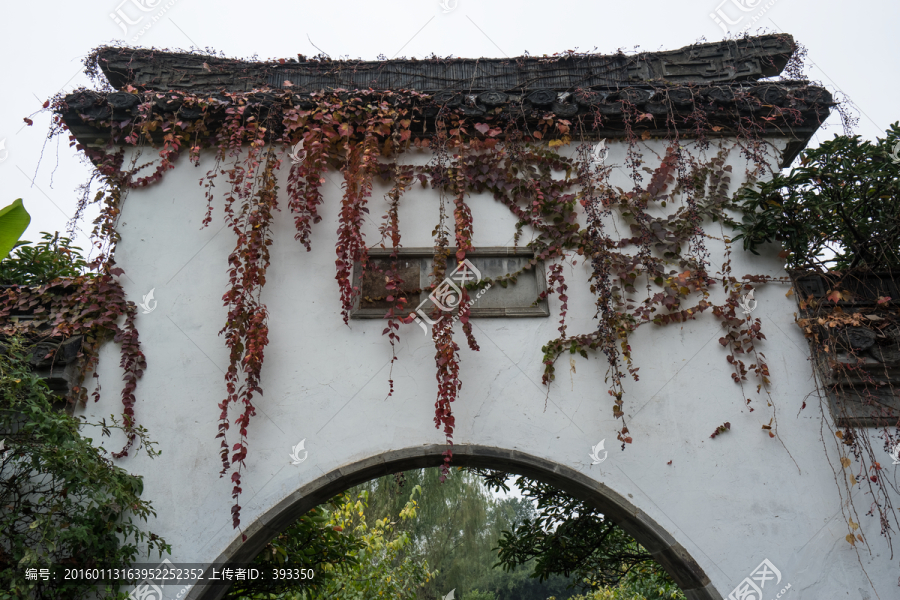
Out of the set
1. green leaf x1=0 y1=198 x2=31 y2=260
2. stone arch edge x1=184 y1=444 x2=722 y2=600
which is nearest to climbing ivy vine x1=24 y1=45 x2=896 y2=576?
stone arch edge x1=184 y1=444 x2=722 y2=600

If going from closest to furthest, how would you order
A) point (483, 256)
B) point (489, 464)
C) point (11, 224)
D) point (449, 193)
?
point (11, 224), point (489, 464), point (483, 256), point (449, 193)

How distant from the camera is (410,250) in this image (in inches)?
163

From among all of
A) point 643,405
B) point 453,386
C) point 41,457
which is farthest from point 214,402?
point 643,405

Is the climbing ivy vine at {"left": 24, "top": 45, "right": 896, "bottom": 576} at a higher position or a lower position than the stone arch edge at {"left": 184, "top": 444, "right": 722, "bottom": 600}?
higher

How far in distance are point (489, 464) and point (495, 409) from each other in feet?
1.12

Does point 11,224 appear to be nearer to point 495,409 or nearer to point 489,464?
point 495,409

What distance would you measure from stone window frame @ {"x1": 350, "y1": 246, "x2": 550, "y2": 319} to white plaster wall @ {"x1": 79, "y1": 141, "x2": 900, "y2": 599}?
7 cm

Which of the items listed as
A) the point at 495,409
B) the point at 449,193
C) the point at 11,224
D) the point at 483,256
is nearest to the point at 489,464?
the point at 495,409

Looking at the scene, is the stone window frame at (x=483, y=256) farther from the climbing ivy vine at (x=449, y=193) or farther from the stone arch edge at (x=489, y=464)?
the stone arch edge at (x=489, y=464)

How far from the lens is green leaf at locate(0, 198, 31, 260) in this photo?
315 centimetres

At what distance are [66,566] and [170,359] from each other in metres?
1.25

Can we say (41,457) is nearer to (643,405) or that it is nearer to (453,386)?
(453,386)

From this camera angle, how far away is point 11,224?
3180mm

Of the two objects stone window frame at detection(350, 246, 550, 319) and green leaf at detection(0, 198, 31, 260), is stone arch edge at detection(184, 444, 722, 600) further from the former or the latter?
green leaf at detection(0, 198, 31, 260)
